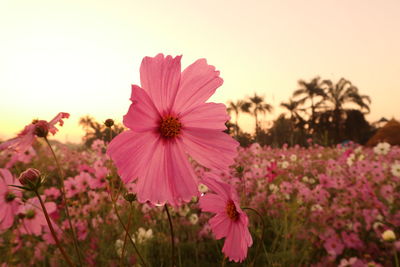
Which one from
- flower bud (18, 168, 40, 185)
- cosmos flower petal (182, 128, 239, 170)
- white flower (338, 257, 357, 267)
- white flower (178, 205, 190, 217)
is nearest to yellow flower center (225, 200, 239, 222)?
cosmos flower petal (182, 128, 239, 170)

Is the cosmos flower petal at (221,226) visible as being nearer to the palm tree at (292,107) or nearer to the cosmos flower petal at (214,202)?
the cosmos flower petal at (214,202)

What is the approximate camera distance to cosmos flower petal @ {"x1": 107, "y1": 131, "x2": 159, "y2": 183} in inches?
19.8

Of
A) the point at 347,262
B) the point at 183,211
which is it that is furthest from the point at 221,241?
the point at 347,262

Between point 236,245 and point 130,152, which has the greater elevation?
point 130,152

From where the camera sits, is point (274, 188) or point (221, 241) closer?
point (221, 241)

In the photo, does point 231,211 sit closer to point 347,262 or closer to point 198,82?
point 198,82

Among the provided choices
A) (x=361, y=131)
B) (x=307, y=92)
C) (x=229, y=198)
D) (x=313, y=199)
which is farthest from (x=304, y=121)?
(x=229, y=198)

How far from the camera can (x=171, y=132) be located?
61 centimetres

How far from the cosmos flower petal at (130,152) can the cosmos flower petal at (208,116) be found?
0.31ft

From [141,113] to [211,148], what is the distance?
0.14m

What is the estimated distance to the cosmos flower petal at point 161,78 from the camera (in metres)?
0.55

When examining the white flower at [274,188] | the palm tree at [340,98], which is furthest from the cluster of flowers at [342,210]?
the palm tree at [340,98]

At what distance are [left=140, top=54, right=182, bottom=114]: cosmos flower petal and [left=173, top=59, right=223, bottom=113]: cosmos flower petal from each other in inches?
0.5

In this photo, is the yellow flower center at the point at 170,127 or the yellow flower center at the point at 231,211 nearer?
the yellow flower center at the point at 170,127
